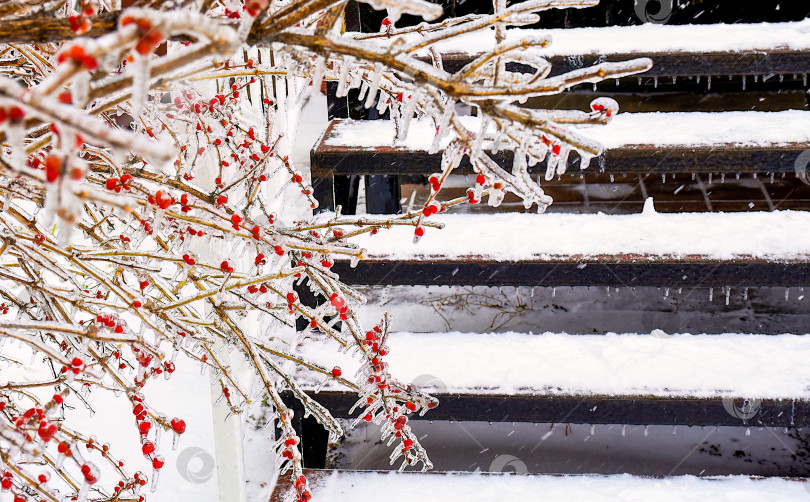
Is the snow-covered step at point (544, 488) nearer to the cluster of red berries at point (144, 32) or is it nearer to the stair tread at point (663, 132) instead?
the stair tread at point (663, 132)

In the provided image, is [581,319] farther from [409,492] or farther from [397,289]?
[409,492]

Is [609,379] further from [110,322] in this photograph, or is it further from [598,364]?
[110,322]

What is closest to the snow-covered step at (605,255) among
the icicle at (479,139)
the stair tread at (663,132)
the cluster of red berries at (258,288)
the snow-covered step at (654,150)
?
the snow-covered step at (654,150)

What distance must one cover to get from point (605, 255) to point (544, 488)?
3.05ft

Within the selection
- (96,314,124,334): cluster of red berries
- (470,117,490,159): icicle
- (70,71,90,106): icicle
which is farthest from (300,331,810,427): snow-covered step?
(70,71,90,106): icicle

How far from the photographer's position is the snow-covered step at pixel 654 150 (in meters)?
2.80

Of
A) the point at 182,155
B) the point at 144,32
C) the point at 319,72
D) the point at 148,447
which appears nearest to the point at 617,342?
the point at 182,155

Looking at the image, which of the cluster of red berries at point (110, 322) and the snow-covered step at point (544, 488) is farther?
the snow-covered step at point (544, 488)

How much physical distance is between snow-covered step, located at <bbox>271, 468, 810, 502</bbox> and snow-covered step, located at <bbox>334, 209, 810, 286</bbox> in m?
0.77

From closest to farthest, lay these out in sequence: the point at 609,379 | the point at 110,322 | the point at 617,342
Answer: the point at 110,322, the point at 609,379, the point at 617,342

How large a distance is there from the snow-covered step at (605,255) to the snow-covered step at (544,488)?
0.77 metres

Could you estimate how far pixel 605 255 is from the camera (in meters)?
2.77

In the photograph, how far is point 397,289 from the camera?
14.7 feet

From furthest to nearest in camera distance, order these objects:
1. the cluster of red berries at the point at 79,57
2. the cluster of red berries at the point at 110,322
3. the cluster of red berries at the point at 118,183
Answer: the cluster of red berries at the point at 118,183, the cluster of red berries at the point at 110,322, the cluster of red berries at the point at 79,57
